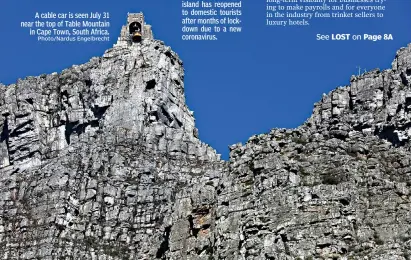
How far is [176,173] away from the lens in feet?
501

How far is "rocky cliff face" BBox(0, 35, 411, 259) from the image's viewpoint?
72938mm

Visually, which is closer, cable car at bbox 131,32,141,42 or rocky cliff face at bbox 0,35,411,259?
rocky cliff face at bbox 0,35,411,259

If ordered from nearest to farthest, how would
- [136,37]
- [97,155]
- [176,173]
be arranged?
1. [97,155]
2. [176,173]
3. [136,37]

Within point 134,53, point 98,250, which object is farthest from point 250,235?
point 134,53

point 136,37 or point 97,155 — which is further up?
point 136,37

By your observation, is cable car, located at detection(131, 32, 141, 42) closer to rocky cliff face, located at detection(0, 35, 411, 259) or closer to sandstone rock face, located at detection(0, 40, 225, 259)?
sandstone rock face, located at detection(0, 40, 225, 259)

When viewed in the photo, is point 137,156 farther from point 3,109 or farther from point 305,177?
point 305,177

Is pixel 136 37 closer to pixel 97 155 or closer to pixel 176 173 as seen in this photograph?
pixel 97 155

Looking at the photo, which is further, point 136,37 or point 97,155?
point 136,37

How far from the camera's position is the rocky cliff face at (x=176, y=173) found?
72938 millimetres

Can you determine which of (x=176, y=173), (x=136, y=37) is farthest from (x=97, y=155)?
(x=136, y=37)

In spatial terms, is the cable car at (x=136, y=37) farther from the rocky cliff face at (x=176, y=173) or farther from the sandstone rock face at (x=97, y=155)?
the rocky cliff face at (x=176, y=173)

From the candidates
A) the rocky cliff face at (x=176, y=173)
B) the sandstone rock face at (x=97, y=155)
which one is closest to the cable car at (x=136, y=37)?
the sandstone rock face at (x=97, y=155)

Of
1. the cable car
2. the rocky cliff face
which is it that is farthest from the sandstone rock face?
the cable car
